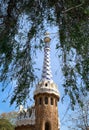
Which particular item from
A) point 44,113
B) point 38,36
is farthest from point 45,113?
point 38,36

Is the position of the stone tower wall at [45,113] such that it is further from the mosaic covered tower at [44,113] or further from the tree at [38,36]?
the tree at [38,36]

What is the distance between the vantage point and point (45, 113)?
2114 centimetres

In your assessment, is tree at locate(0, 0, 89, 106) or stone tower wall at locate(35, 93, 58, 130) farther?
stone tower wall at locate(35, 93, 58, 130)

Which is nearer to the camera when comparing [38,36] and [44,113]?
[38,36]

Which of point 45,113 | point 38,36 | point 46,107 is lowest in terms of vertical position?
point 38,36

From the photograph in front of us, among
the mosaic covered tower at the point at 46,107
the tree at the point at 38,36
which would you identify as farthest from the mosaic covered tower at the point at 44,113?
the tree at the point at 38,36

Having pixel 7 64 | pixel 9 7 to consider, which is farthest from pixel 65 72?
pixel 9 7

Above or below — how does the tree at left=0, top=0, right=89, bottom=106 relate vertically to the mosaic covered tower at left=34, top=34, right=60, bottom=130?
below

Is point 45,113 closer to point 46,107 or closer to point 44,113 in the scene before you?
point 44,113

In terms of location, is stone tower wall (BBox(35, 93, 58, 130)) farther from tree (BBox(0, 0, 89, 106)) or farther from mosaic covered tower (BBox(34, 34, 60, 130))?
tree (BBox(0, 0, 89, 106))

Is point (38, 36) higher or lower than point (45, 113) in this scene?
lower

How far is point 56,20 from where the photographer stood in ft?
15.5

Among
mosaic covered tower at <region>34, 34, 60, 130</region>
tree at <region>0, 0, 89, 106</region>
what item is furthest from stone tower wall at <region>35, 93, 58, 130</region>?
tree at <region>0, 0, 89, 106</region>

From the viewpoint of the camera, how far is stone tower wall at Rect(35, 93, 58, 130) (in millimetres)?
20875
